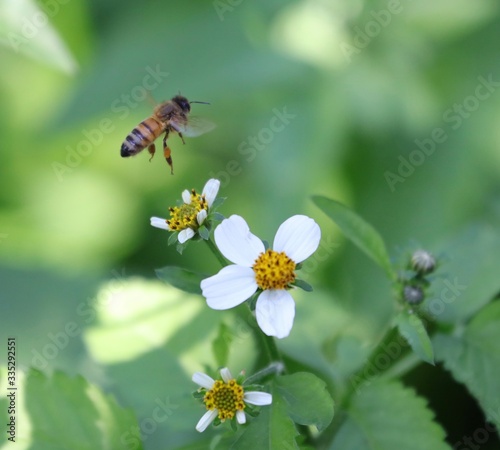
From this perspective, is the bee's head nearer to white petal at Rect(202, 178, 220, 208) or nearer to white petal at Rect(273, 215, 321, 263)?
white petal at Rect(202, 178, 220, 208)

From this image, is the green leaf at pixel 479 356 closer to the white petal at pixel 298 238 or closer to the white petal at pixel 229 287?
the white petal at pixel 298 238

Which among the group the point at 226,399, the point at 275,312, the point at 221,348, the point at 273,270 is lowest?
the point at 226,399

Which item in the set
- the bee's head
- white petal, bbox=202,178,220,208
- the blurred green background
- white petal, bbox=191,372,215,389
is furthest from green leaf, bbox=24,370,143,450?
the blurred green background

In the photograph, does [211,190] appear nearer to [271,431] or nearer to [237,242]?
[237,242]

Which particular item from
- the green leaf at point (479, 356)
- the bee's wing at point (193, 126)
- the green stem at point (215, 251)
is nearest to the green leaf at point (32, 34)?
the bee's wing at point (193, 126)

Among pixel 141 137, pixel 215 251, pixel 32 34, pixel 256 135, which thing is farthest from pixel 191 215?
pixel 256 135

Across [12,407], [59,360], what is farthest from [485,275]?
[59,360]
